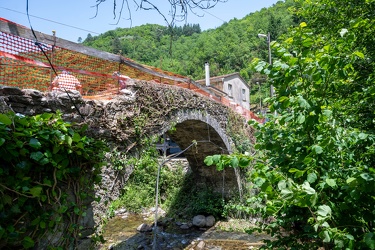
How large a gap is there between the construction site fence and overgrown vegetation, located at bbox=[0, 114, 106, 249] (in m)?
0.67

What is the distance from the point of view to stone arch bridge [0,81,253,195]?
337 cm

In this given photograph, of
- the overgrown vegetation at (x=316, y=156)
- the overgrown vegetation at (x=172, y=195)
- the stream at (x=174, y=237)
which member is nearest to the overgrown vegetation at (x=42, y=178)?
the overgrown vegetation at (x=316, y=156)

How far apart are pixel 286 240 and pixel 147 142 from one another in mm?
2823

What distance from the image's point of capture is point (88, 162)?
2600mm

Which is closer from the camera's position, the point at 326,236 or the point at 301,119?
the point at 326,236

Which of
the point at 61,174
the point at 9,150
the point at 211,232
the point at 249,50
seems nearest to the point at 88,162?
the point at 61,174

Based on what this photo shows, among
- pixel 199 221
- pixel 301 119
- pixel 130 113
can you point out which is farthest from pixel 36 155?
pixel 199 221

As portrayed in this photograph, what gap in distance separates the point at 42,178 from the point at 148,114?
119 inches

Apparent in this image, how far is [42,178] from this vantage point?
7.23 feet

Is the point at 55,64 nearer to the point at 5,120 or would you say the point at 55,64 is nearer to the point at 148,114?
the point at 148,114

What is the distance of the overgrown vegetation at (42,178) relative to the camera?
77.0 inches

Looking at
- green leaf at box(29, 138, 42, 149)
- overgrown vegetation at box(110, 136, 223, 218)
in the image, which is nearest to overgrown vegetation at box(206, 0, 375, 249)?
green leaf at box(29, 138, 42, 149)

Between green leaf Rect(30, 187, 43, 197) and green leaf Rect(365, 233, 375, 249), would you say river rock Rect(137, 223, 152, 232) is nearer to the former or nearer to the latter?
green leaf Rect(30, 187, 43, 197)

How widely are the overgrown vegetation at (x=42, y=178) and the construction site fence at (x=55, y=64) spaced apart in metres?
0.67
